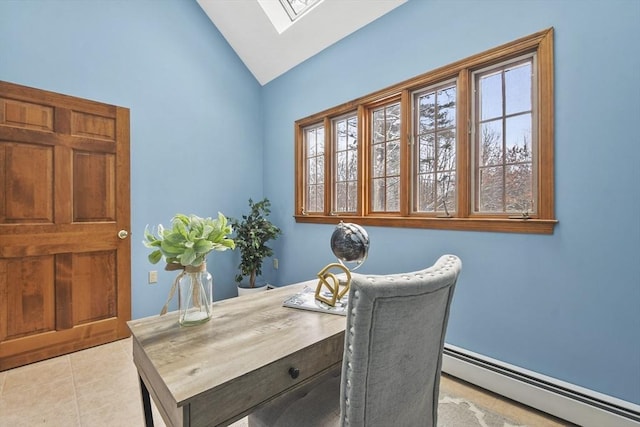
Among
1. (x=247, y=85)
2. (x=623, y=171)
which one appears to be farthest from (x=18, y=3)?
(x=623, y=171)

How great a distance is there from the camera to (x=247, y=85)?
146 inches

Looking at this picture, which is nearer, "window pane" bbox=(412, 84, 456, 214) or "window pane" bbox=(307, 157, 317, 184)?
"window pane" bbox=(412, 84, 456, 214)

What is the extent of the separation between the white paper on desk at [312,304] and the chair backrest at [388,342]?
16.8 inches

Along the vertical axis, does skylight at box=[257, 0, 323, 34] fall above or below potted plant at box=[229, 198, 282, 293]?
above

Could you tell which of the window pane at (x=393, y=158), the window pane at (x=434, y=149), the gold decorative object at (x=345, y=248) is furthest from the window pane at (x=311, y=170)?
the gold decorative object at (x=345, y=248)

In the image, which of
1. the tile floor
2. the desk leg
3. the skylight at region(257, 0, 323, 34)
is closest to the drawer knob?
the desk leg

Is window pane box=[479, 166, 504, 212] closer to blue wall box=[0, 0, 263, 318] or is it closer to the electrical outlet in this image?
blue wall box=[0, 0, 263, 318]

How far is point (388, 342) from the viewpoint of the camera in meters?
0.73

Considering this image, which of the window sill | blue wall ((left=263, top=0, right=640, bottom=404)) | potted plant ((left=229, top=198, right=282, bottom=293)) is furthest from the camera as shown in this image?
potted plant ((left=229, top=198, right=282, bottom=293))

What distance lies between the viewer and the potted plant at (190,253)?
1025mm

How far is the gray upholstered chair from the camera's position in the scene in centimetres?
70

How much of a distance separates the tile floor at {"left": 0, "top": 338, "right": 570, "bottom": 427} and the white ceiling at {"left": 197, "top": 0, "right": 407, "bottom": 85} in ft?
9.56

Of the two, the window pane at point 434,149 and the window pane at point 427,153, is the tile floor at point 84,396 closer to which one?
the window pane at point 434,149

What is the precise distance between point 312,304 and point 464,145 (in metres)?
1.53
